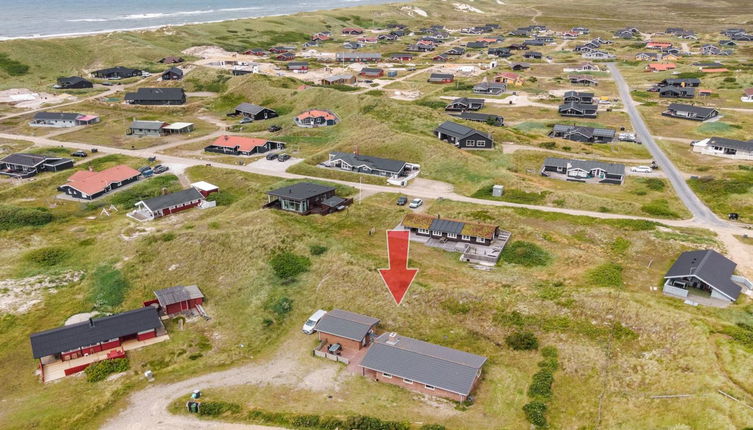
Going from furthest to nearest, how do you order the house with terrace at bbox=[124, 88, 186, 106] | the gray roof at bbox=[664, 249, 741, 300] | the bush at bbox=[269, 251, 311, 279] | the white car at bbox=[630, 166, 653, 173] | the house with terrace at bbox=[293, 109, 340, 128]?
the house with terrace at bbox=[124, 88, 186, 106], the house with terrace at bbox=[293, 109, 340, 128], the white car at bbox=[630, 166, 653, 173], the bush at bbox=[269, 251, 311, 279], the gray roof at bbox=[664, 249, 741, 300]

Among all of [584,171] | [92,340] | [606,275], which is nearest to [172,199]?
[92,340]

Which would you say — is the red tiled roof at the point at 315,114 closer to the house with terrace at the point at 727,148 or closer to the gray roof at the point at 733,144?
Answer: the house with terrace at the point at 727,148

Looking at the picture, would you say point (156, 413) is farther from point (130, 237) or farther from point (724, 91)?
point (724, 91)

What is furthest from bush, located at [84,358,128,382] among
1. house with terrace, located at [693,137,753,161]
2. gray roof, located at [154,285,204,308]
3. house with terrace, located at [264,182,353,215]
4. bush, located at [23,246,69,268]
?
house with terrace, located at [693,137,753,161]

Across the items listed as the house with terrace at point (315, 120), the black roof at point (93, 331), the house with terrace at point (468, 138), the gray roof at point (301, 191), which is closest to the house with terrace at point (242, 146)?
the house with terrace at point (315, 120)

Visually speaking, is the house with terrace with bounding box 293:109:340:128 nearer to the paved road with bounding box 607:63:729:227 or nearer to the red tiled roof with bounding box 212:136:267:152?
the red tiled roof with bounding box 212:136:267:152

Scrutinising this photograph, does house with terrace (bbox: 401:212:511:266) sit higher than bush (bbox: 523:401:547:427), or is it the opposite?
house with terrace (bbox: 401:212:511:266)
